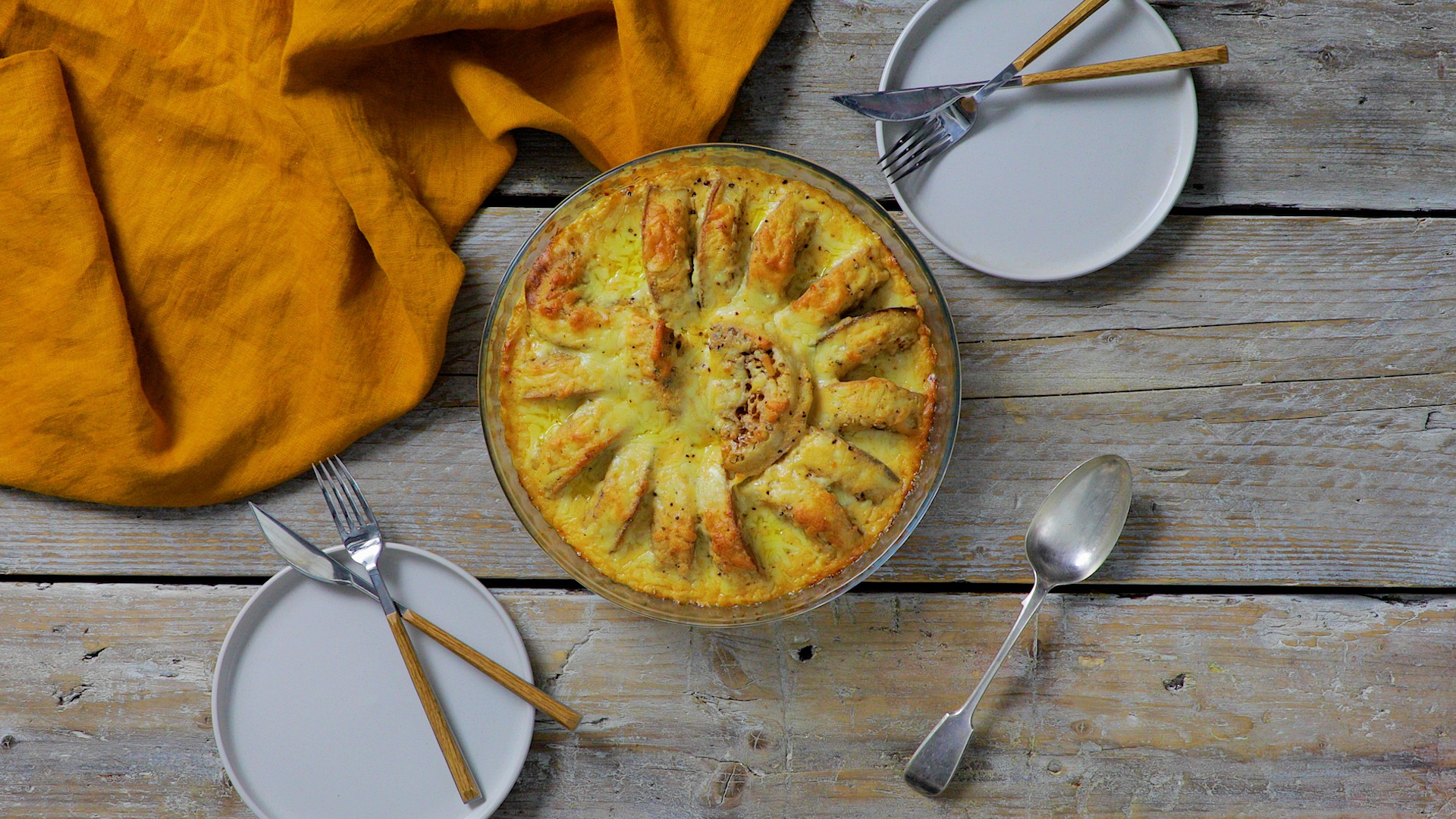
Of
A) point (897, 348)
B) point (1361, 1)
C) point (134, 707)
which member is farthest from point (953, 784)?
point (1361, 1)

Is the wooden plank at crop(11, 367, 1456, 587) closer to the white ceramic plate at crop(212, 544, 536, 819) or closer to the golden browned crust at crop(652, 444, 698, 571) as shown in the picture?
the white ceramic plate at crop(212, 544, 536, 819)

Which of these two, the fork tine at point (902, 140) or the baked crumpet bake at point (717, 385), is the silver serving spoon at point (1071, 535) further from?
the fork tine at point (902, 140)

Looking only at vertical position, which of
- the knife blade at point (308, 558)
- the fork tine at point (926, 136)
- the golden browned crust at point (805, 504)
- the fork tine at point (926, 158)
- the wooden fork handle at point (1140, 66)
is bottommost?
the knife blade at point (308, 558)

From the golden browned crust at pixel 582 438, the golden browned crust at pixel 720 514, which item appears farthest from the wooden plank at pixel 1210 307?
the golden browned crust at pixel 720 514

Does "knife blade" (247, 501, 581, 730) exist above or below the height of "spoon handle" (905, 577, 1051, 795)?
above

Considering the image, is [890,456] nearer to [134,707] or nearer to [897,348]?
[897,348]

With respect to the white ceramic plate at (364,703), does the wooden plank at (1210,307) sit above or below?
above

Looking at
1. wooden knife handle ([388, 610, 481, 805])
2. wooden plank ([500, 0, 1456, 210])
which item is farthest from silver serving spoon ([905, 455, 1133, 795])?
wooden knife handle ([388, 610, 481, 805])
